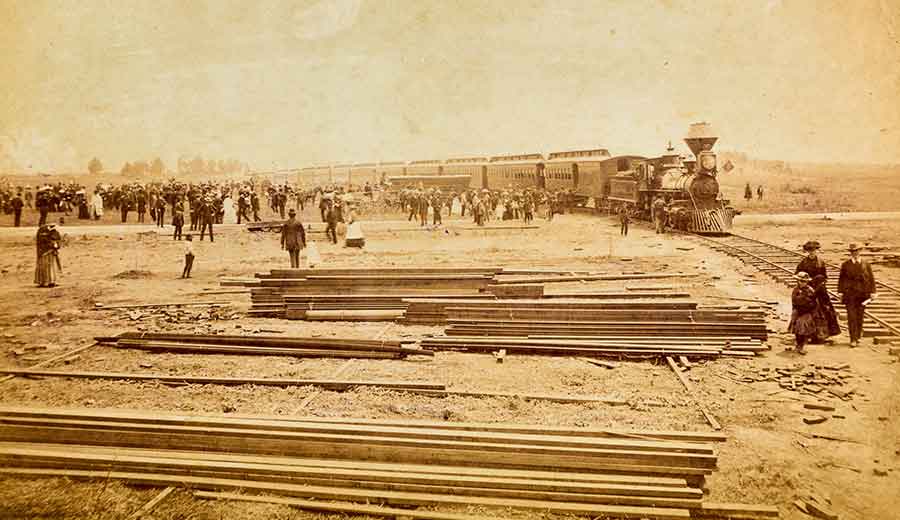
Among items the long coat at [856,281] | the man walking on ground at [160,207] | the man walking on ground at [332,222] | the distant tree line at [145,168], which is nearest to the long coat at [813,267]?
the long coat at [856,281]

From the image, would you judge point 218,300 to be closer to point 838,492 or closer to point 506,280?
point 506,280

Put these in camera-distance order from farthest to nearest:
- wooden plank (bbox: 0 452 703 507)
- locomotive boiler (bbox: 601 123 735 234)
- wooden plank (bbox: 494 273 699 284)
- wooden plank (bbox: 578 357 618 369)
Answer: locomotive boiler (bbox: 601 123 735 234)
wooden plank (bbox: 494 273 699 284)
wooden plank (bbox: 578 357 618 369)
wooden plank (bbox: 0 452 703 507)

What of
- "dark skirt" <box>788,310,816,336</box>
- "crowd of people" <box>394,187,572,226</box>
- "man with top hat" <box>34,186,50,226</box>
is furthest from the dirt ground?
"crowd of people" <box>394,187,572,226</box>

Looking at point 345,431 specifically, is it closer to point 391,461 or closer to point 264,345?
point 391,461

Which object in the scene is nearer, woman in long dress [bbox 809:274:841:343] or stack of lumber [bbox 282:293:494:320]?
woman in long dress [bbox 809:274:841:343]

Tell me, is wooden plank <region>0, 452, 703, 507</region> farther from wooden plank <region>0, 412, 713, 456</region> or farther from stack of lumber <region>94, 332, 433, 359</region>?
stack of lumber <region>94, 332, 433, 359</region>
